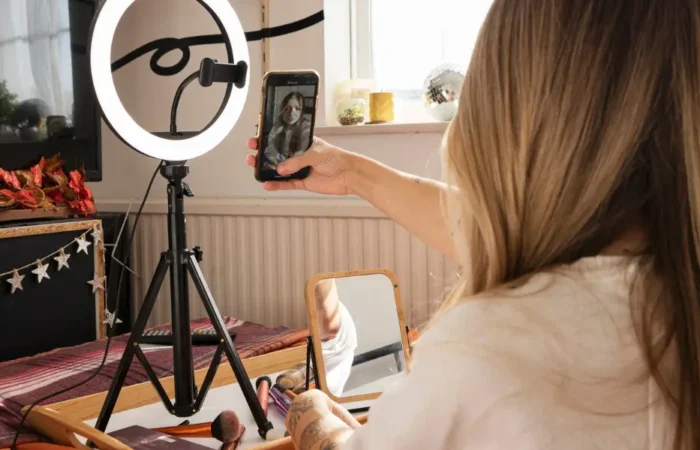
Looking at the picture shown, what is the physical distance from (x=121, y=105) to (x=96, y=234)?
2.77ft

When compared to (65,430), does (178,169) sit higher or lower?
higher

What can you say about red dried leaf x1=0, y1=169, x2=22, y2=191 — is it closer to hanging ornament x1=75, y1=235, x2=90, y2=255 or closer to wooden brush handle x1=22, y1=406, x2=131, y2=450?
hanging ornament x1=75, y1=235, x2=90, y2=255

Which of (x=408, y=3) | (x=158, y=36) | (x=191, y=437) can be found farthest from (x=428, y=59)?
(x=191, y=437)

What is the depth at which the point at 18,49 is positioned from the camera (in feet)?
5.47

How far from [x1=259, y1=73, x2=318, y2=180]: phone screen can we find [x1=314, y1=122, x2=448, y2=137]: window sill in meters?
0.62

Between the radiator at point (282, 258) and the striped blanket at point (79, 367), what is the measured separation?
26 cm

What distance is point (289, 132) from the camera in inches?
39.1

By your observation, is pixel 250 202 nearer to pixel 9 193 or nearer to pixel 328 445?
pixel 9 193

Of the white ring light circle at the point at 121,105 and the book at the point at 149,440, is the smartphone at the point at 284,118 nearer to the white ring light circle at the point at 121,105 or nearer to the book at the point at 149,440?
the white ring light circle at the point at 121,105

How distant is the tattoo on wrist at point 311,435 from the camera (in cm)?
72

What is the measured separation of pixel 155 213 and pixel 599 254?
163cm

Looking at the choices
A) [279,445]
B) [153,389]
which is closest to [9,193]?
[153,389]

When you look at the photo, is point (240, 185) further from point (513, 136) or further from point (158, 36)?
point (513, 136)

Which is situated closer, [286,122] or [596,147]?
[596,147]
